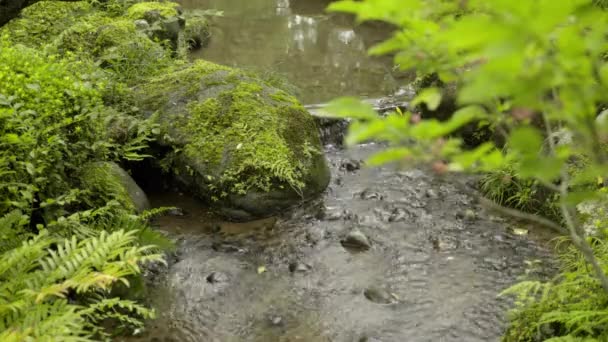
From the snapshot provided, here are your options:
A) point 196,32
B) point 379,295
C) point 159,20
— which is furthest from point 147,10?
point 379,295

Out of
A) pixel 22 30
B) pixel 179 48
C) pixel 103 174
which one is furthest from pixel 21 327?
pixel 179 48

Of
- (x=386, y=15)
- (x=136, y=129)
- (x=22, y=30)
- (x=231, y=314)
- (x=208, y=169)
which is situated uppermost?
(x=386, y=15)

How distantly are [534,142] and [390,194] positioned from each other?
5404mm

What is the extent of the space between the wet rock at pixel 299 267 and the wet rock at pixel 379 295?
0.67 meters

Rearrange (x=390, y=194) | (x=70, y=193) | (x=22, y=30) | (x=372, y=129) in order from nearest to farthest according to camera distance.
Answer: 1. (x=372, y=129)
2. (x=70, y=193)
3. (x=390, y=194)
4. (x=22, y=30)

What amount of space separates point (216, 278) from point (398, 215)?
7.75 feet

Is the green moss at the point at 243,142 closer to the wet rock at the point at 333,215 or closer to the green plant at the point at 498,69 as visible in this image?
the wet rock at the point at 333,215

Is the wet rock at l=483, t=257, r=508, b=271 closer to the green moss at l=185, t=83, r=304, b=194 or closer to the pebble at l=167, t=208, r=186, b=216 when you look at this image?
the green moss at l=185, t=83, r=304, b=194

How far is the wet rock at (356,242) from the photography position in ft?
18.3

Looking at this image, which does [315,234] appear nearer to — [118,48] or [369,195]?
[369,195]

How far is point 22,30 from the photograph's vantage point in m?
7.93

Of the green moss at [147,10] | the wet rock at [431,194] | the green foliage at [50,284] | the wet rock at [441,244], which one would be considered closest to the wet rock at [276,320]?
the green foliage at [50,284]

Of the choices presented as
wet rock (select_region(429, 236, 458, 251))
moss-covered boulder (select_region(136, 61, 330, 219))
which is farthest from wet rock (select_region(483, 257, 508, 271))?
moss-covered boulder (select_region(136, 61, 330, 219))

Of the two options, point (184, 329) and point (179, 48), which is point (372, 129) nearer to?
point (184, 329)
